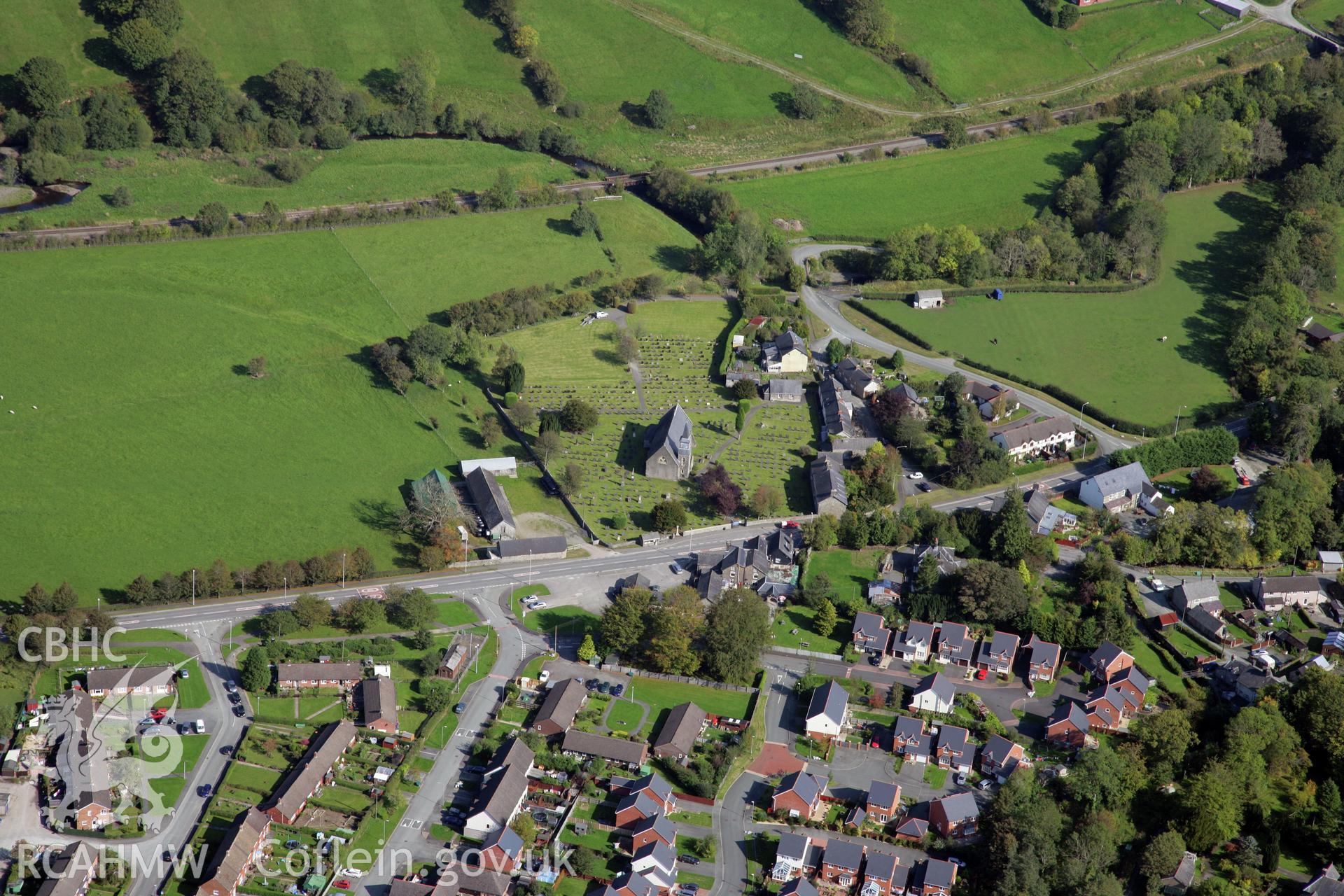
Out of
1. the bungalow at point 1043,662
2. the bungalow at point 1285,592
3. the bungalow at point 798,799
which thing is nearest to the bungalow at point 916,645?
the bungalow at point 1043,662

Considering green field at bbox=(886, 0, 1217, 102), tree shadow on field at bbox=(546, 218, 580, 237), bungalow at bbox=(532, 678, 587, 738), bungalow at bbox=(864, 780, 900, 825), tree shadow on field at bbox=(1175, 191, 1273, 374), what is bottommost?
bungalow at bbox=(532, 678, 587, 738)

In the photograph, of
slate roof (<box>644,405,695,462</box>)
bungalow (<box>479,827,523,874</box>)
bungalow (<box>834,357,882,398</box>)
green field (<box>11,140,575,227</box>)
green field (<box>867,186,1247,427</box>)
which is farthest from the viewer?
green field (<box>11,140,575,227</box>)

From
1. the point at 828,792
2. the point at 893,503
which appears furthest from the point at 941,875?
the point at 893,503

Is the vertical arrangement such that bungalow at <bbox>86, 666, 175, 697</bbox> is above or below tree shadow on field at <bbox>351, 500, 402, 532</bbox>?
above

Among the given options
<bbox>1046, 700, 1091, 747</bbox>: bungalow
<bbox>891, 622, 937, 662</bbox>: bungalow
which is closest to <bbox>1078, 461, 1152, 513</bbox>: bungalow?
<bbox>891, 622, 937, 662</bbox>: bungalow

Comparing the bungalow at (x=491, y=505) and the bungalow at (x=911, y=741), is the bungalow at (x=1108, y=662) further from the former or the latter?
the bungalow at (x=491, y=505)

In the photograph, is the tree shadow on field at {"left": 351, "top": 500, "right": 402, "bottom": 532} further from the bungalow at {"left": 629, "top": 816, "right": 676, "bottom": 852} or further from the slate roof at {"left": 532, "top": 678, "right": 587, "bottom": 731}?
the bungalow at {"left": 629, "top": 816, "right": 676, "bottom": 852}

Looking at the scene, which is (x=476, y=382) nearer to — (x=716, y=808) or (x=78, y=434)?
(x=78, y=434)
